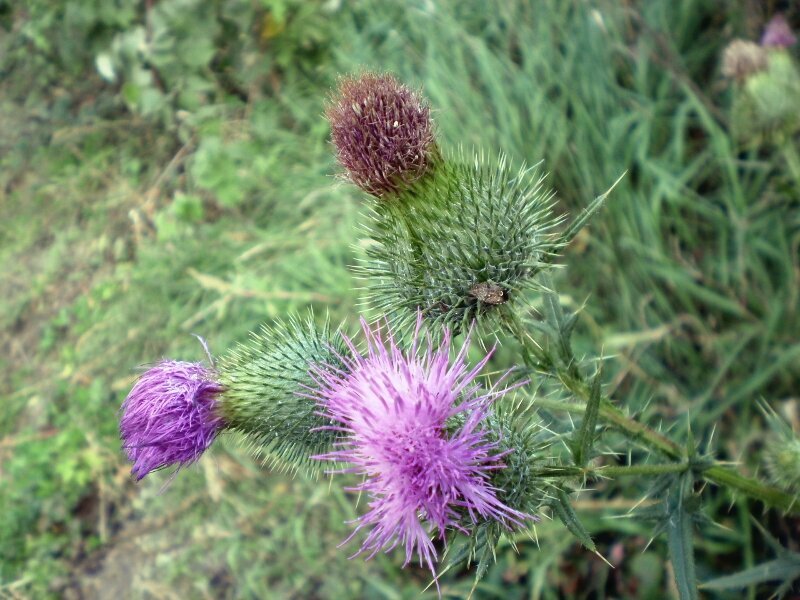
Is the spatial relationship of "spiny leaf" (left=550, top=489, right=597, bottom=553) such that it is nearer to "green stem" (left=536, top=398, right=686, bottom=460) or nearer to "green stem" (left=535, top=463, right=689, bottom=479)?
"green stem" (left=535, top=463, right=689, bottom=479)

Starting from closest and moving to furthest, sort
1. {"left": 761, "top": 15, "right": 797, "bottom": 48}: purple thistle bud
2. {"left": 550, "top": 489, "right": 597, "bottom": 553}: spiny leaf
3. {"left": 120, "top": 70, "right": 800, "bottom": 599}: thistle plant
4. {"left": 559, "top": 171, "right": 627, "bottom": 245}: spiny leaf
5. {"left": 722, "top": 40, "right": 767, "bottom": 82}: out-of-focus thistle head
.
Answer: {"left": 550, "top": 489, "right": 597, "bottom": 553}: spiny leaf, {"left": 120, "top": 70, "right": 800, "bottom": 599}: thistle plant, {"left": 559, "top": 171, "right": 627, "bottom": 245}: spiny leaf, {"left": 722, "top": 40, "right": 767, "bottom": 82}: out-of-focus thistle head, {"left": 761, "top": 15, "right": 797, "bottom": 48}: purple thistle bud

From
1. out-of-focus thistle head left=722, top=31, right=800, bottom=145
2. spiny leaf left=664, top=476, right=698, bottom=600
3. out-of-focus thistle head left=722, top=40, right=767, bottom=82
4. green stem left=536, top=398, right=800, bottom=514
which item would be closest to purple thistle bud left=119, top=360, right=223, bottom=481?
green stem left=536, top=398, right=800, bottom=514

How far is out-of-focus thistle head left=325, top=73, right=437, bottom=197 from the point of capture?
5.91ft

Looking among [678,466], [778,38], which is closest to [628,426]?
[678,466]

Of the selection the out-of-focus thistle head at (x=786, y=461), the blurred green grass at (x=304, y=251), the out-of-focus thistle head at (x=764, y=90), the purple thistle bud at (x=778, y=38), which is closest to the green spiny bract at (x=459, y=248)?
the out-of-focus thistle head at (x=786, y=461)

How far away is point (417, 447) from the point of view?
1.46 m

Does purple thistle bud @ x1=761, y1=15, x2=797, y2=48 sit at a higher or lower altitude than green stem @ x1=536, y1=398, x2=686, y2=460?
higher

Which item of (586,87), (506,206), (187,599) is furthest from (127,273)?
(506,206)

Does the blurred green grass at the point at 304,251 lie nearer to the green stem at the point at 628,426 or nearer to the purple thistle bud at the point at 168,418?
the purple thistle bud at the point at 168,418

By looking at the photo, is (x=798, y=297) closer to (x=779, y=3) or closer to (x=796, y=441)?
(x=796, y=441)

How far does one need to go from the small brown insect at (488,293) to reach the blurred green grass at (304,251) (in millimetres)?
1074

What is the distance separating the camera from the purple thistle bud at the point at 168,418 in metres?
1.77

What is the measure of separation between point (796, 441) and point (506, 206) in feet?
3.43

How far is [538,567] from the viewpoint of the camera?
291cm
